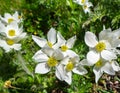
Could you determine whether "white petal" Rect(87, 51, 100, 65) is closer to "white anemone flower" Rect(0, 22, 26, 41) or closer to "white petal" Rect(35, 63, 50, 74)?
"white petal" Rect(35, 63, 50, 74)

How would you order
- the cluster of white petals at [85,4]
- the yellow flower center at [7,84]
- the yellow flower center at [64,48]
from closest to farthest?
the yellow flower center at [64,48]
the yellow flower center at [7,84]
the cluster of white petals at [85,4]

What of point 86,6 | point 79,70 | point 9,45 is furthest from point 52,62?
point 86,6

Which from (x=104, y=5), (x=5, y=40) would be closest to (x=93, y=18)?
(x=104, y=5)

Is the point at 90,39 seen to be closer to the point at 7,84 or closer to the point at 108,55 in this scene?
the point at 108,55

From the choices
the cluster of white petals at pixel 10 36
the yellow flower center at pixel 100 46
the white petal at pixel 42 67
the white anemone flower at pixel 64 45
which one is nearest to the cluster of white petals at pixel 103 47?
the yellow flower center at pixel 100 46

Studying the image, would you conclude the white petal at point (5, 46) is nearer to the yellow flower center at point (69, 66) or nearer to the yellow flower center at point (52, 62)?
the yellow flower center at point (52, 62)

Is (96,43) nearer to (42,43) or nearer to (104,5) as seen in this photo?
(42,43)

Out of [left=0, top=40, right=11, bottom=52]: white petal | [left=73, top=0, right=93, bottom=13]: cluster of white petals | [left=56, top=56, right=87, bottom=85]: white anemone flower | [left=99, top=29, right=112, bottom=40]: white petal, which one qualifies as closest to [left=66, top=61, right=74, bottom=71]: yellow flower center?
[left=56, top=56, right=87, bottom=85]: white anemone flower
